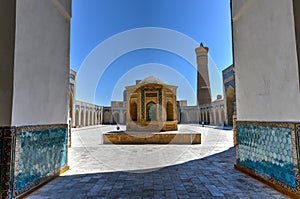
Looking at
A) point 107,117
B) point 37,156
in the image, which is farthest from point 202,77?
point 37,156

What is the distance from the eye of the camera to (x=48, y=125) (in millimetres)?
3650

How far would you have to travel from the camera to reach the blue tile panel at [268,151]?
2885mm

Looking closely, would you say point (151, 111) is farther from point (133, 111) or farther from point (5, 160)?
point (5, 160)

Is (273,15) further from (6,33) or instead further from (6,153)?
(6,153)

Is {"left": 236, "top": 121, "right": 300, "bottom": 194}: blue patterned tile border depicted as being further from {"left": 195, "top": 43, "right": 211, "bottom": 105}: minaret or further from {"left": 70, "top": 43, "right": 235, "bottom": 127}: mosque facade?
{"left": 195, "top": 43, "right": 211, "bottom": 105}: minaret

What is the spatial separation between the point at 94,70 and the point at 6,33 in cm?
669

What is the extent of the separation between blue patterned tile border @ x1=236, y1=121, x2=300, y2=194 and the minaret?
87.7 ft

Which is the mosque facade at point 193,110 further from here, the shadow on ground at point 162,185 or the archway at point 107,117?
the shadow on ground at point 162,185

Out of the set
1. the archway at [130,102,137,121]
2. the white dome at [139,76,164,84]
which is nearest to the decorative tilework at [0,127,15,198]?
the archway at [130,102,137,121]

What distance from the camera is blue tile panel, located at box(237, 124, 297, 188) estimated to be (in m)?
2.88

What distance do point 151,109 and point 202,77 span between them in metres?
20.1

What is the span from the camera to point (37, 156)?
3.28 metres

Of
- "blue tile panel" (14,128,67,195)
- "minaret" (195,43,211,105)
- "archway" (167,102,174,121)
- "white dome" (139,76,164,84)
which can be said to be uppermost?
"minaret" (195,43,211,105)

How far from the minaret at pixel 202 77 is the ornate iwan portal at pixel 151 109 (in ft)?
59.2
